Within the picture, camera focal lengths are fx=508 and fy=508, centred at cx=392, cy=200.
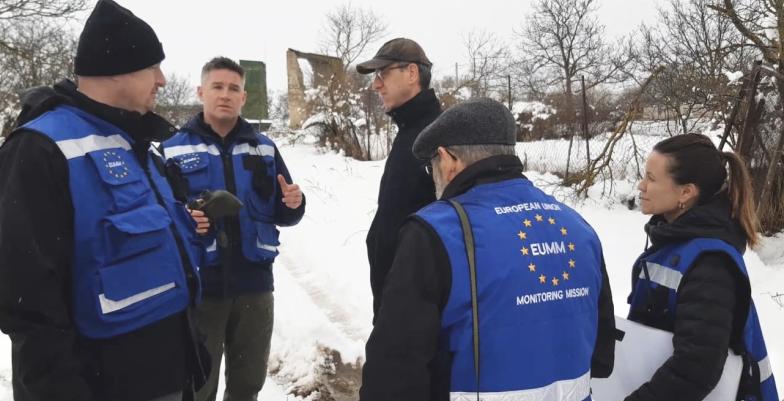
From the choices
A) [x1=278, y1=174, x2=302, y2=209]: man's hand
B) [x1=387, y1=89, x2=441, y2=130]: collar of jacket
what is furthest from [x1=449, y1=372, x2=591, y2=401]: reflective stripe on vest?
[x1=278, y1=174, x2=302, y2=209]: man's hand

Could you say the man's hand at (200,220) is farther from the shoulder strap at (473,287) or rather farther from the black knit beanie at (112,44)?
the shoulder strap at (473,287)

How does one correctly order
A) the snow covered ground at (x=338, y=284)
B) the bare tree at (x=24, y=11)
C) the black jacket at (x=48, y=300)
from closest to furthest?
the black jacket at (x=48, y=300)
the snow covered ground at (x=338, y=284)
the bare tree at (x=24, y=11)

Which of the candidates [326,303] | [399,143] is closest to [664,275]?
[399,143]

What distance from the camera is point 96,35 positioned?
1689mm

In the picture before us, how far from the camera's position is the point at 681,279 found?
177 cm

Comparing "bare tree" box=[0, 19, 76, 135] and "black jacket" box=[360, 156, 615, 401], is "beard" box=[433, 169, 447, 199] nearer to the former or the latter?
"black jacket" box=[360, 156, 615, 401]

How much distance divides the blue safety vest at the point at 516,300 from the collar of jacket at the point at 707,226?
0.62 m

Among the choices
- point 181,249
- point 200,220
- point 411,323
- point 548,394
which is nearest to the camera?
point 411,323

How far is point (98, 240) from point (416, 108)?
Result: 1.56 m

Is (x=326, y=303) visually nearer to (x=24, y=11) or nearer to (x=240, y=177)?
(x=240, y=177)

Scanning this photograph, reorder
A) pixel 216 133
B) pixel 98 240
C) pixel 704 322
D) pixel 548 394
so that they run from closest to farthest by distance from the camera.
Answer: pixel 548 394, pixel 98 240, pixel 704 322, pixel 216 133

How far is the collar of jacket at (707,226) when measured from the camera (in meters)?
1.81

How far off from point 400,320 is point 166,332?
889mm

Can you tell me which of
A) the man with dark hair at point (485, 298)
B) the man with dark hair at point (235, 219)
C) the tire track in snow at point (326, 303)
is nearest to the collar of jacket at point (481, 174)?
the man with dark hair at point (485, 298)
